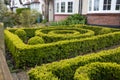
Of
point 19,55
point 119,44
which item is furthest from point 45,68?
point 119,44

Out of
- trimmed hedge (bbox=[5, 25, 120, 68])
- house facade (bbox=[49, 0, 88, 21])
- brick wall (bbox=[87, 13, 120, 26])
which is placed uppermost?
house facade (bbox=[49, 0, 88, 21])

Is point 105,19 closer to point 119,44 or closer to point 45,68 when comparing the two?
point 119,44

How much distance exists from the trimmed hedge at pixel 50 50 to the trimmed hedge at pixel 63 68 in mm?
2481

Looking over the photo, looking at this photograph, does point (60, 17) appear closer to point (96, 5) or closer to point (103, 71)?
point (96, 5)

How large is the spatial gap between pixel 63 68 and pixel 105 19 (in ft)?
42.7

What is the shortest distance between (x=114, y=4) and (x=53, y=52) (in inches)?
416

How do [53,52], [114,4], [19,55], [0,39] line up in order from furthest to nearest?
1. [114,4]
2. [53,52]
3. [19,55]
4. [0,39]

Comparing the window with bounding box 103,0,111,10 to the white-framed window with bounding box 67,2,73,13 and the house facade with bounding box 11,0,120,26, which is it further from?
the white-framed window with bounding box 67,2,73,13

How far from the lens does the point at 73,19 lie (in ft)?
66.0

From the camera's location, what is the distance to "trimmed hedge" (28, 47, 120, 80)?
3756 millimetres

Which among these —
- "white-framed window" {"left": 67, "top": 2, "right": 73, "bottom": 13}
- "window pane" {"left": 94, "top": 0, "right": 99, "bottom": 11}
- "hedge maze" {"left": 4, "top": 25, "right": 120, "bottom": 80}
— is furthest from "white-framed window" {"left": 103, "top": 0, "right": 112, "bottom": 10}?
"hedge maze" {"left": 4, "top": 25, "right": 120, "bottom": 80}

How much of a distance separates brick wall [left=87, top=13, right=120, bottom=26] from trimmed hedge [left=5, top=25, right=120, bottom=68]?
7389 millimetres

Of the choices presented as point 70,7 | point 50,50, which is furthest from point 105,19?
point 50,50

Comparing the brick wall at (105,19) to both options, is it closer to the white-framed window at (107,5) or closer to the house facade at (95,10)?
the house facade at (95,10)
